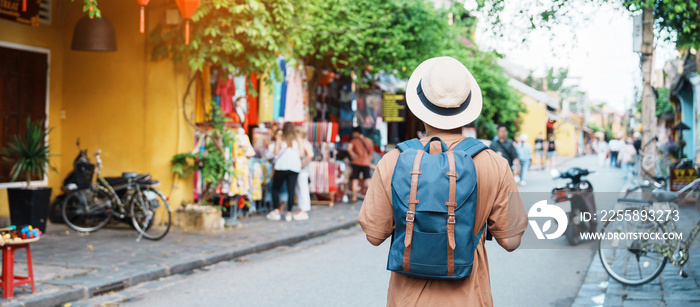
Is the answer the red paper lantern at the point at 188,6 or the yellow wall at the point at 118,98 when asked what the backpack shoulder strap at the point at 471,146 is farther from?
the yellow wall at the point at 118,98

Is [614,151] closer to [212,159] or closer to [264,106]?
[264,106]

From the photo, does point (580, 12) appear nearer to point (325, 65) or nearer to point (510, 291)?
point (510, 291)

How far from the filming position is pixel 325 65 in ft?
58.0

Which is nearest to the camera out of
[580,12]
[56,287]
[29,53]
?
[56,287]

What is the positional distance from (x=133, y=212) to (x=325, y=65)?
869cm

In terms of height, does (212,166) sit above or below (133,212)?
above

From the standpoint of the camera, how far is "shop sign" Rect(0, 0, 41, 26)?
10102mm

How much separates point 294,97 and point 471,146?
12.3m

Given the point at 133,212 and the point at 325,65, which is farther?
the point at 325,65

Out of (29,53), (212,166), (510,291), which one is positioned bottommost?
(510,291)

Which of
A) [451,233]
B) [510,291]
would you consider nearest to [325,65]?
[510,291]

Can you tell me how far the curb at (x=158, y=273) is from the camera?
6.18 metres

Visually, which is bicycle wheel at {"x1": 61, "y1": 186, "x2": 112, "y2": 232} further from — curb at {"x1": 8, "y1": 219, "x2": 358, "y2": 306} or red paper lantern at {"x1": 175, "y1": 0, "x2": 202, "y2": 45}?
red paper lantern at {"x1": 175, "y1": 0, "x2": 202, "y2": 45}

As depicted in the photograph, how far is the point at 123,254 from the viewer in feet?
28.2
